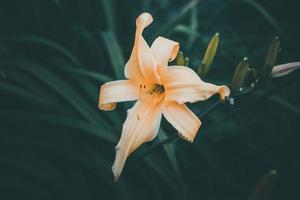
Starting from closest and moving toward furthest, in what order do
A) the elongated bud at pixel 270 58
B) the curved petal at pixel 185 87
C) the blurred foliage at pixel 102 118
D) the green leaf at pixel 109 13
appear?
1. the curved petal at pixel 185 87
2. the elongated bud at pixel 270 58
3. the blurred foliage at pixel 102 118
4. the green leaf at pixel 109 13

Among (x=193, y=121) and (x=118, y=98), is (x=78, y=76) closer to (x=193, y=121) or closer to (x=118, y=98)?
(x=118, y=98)

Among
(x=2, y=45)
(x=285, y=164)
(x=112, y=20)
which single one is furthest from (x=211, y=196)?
(x=2, y=45)

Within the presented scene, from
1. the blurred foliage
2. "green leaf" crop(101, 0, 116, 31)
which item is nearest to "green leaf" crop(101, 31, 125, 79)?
the blurred foliage

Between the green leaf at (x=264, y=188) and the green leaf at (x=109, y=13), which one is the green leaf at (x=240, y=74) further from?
the green leaf at (x=109, y=13)

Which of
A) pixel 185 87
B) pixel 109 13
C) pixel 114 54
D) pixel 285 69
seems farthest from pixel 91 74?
pixel 285 69

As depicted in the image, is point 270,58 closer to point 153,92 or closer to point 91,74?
point 153,92

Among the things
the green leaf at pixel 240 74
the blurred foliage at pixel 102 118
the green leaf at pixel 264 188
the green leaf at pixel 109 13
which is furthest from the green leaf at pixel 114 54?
the green leaf at pixel 264 188
